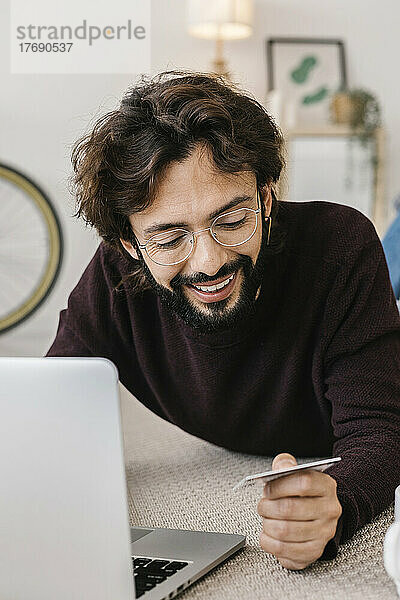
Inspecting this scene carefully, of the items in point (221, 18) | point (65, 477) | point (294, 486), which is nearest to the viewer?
point (65, 477)

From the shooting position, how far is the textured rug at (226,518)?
2.68 ft

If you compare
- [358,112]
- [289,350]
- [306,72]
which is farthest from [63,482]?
[306,72]

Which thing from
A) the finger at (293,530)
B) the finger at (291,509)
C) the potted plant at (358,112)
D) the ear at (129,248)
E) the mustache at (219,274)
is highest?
the potted plant at (358,112)

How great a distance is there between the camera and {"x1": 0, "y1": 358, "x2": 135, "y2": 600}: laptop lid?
0.67 meters

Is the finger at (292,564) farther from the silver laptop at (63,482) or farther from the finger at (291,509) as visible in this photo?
the silver laptop at (63,482)

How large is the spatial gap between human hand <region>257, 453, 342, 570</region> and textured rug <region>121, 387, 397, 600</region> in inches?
1.0

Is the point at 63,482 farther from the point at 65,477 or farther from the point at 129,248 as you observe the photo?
the point at 129,248

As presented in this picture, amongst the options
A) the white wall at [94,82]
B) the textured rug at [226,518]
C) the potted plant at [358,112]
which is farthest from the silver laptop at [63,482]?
the potted plant at [358,112]

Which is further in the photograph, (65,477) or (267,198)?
(267,198)

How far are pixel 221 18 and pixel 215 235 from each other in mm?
2469

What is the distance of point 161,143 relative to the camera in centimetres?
117

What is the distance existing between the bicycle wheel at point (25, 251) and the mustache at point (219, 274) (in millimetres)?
2289

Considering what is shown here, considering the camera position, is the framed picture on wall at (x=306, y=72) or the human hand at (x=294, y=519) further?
the framed picture on wall at (x=306, y=72)

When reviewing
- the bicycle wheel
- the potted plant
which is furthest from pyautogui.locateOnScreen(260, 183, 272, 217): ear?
the potted plant
